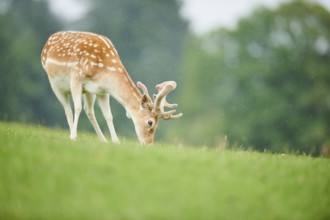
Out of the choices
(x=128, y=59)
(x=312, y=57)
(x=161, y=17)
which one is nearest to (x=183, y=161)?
(x=312, y=57)

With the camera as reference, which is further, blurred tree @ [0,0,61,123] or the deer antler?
blurred tree @ [0,0,61,123]

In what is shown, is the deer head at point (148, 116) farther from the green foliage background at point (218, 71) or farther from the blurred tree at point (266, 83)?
the green foliage background at point (218, 71)

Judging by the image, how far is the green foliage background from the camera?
100ft

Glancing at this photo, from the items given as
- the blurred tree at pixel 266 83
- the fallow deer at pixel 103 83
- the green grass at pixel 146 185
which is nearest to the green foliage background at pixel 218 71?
the blurred tree at pixel 266 83

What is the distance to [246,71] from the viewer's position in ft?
111

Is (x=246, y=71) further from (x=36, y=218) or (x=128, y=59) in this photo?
(x=36, y=218)

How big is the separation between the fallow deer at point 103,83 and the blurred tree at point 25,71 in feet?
74.0

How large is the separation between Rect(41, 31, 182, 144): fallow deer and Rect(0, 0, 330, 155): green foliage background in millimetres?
18625

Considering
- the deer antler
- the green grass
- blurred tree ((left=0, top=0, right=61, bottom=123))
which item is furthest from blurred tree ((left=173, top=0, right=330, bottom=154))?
the green grass

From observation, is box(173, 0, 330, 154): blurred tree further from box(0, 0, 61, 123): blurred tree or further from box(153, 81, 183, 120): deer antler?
box(153, 81, 183, 120): deer antler

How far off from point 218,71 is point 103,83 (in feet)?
89.9

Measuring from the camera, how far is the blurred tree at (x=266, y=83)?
98.8ft

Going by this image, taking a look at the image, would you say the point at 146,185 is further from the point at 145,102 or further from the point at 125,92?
the point at 125,92

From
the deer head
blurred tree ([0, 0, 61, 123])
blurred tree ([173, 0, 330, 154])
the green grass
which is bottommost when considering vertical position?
blurred tree ([0, 0, 61, 123])
